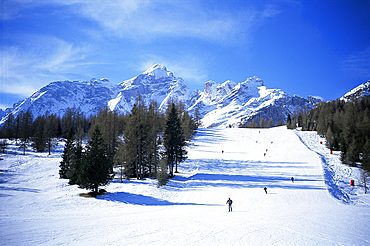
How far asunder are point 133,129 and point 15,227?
22.0m

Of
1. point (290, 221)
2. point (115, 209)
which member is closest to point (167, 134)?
point (115, 209)

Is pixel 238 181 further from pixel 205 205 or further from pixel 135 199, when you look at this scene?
pixel 135 199

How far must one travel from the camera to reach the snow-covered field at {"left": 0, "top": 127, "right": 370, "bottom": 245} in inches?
436

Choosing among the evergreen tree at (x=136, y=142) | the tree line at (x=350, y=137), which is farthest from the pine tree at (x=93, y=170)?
the tree line at (x=350, y=137)

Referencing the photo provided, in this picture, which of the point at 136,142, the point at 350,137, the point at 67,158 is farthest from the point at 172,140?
the point at 350,137

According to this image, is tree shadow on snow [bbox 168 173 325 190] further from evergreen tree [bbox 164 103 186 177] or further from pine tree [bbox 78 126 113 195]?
pine tree [bbox 78 126 113 195]

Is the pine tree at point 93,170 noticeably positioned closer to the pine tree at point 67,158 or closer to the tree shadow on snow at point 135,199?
the tree shadow on snow at point 135,199

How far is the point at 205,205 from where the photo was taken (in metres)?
22.4

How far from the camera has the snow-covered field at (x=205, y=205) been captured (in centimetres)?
1109

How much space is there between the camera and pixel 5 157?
157ft

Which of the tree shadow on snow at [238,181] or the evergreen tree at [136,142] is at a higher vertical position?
the evergreen tree at [136,142]

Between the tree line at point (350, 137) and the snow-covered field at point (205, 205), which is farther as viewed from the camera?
the tree line at point (350, 137)

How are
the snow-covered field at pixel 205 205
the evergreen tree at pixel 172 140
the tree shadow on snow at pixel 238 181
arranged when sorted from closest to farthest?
the snow-covered field at pixel 205 205
the tree shadow on snow at pixel 238 181
the evergreen tree at pixel 172 140

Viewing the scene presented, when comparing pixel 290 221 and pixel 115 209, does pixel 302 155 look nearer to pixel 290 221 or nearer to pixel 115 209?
pixel 290 221
